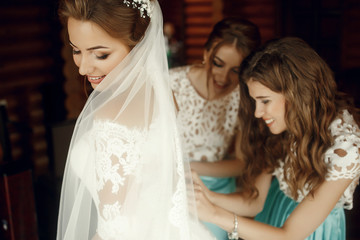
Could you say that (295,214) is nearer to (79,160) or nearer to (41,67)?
(79,160)

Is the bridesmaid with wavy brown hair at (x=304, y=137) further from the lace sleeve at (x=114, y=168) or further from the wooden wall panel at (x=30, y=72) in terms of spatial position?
the wooden wall panel at (x=30, y=72)

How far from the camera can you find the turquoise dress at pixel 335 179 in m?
1.55

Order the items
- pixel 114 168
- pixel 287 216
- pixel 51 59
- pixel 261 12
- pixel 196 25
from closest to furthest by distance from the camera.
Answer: pixel 114 168
pixel 287 216
pixel 51 59
pixel 261 12
pixel 196 25

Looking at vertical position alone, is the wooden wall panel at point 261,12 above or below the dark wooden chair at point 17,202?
above

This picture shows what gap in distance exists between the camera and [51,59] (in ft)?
14.8

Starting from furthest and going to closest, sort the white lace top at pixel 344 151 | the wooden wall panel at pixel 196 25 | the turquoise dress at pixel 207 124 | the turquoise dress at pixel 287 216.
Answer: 1. the wooden wall panel at pixel 196 25
2. the turquoise dress at pixel 207 124
3. the turquoise dress at pixel 287 216
4. the white lace top at pixel 344 151

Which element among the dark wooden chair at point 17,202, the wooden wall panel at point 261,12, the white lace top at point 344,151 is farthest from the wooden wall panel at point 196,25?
the white lace top at point 344,151

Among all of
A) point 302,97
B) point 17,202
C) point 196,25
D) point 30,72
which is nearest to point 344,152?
point 302,97

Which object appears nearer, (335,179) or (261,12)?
(335,179)

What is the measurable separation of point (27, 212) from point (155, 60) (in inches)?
57.5

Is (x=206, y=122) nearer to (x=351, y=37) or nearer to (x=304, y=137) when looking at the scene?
(x=304, y=137)

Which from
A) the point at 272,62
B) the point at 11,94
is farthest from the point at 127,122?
the point at 11,94

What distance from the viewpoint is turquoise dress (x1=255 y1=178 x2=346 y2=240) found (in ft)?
5.87

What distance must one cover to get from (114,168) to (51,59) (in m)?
3.62
